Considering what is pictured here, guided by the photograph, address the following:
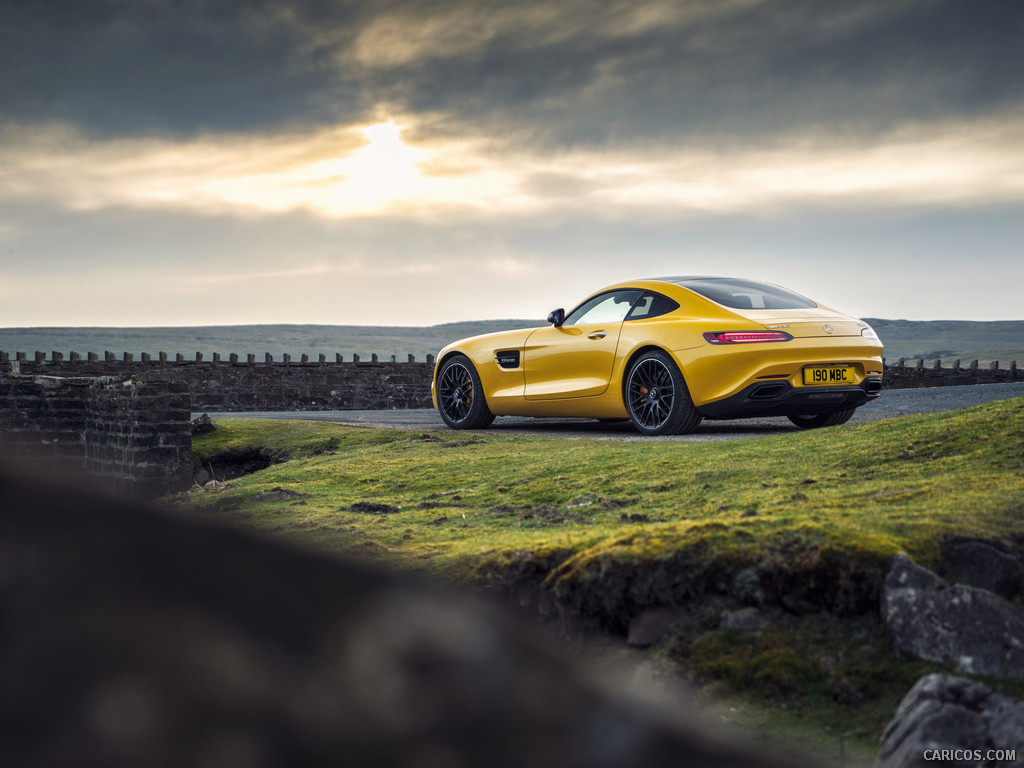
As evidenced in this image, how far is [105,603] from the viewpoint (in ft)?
1.68

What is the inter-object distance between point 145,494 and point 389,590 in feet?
37.5

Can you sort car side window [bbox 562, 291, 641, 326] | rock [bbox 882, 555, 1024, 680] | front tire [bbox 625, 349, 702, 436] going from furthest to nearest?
car side window [bbox 562, 291, 641, 326] → front tire [bbox 625, 349, 702, 436] → rock [bbox 882, 555, 1024, 680]

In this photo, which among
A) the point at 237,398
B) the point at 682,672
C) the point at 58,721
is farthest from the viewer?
the point at 237,398

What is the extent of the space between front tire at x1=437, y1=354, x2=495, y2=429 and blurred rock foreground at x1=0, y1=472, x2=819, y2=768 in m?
10.5

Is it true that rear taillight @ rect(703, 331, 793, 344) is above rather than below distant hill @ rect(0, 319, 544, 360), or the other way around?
below

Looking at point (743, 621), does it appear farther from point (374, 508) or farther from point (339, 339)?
point (339, 339)

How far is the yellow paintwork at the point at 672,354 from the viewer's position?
27.5ft

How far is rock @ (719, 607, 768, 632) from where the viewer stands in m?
3.66

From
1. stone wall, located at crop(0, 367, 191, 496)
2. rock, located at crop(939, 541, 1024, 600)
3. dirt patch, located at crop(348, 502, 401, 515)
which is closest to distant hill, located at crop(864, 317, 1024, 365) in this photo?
stone wall, located at crop(0, 367, 191, 496)

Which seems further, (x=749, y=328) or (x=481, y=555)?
(x=749, y=328)

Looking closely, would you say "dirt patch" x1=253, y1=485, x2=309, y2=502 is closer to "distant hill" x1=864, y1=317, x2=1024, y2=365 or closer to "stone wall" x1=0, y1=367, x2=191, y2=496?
"stone wall" x1=0, y1=367, x2=191, y2=496

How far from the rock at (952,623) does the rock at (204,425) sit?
1142cm

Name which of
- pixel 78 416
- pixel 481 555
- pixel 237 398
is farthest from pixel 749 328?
pixel 237 398

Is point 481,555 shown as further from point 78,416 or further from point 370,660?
point 78,416
